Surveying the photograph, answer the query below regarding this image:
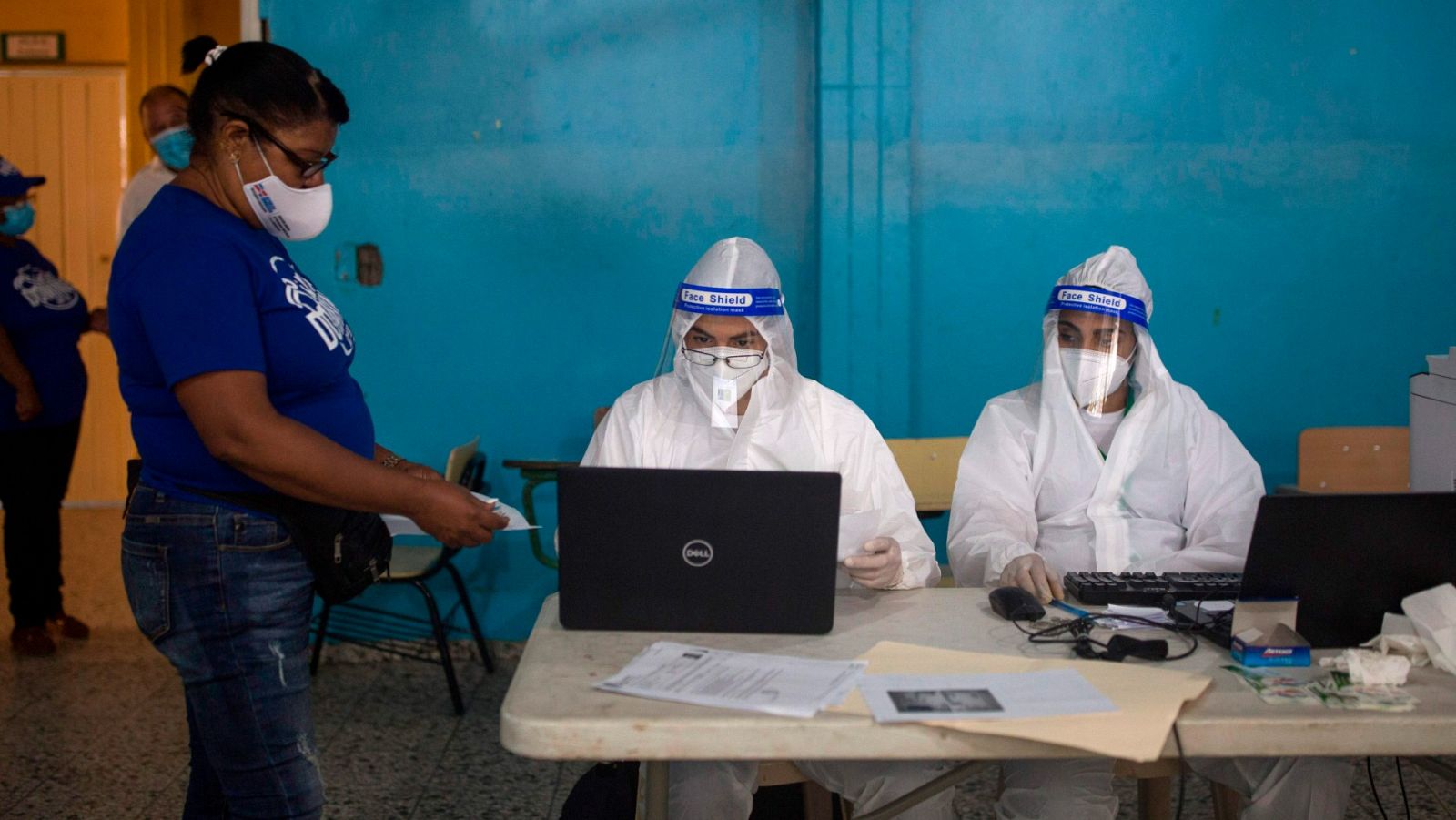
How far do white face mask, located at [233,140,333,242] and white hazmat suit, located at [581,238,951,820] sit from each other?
78 cm

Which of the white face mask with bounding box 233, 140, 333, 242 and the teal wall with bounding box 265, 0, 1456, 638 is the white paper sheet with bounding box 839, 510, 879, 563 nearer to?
the white face mask with bounding box 233, 140, 333, 242

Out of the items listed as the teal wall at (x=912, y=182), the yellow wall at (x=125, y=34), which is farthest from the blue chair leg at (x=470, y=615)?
the yellow wall at (x=125, y=34)

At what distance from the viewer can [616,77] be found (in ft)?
13.3

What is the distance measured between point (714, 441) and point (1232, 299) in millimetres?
2404

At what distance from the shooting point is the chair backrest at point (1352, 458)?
3.39 meters

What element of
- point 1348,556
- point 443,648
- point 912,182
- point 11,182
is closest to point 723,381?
point 1348,556

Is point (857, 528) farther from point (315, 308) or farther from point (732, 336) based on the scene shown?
point (315, 308)

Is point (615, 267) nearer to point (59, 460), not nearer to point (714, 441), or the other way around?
point (714, 441)

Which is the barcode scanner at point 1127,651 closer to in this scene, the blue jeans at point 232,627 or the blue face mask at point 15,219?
the blue jeans at point 232,627

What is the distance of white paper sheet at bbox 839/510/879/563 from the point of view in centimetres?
228

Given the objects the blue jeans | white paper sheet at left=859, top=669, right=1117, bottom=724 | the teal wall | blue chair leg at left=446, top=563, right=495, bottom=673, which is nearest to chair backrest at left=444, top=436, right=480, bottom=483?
blue chair leg at left=446, top=563, right=495, bottom=673

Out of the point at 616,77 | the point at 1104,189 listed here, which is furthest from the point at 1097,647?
the point at 616,77

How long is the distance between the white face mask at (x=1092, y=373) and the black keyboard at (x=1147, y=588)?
2.30ft

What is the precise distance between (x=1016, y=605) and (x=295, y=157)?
126cm
